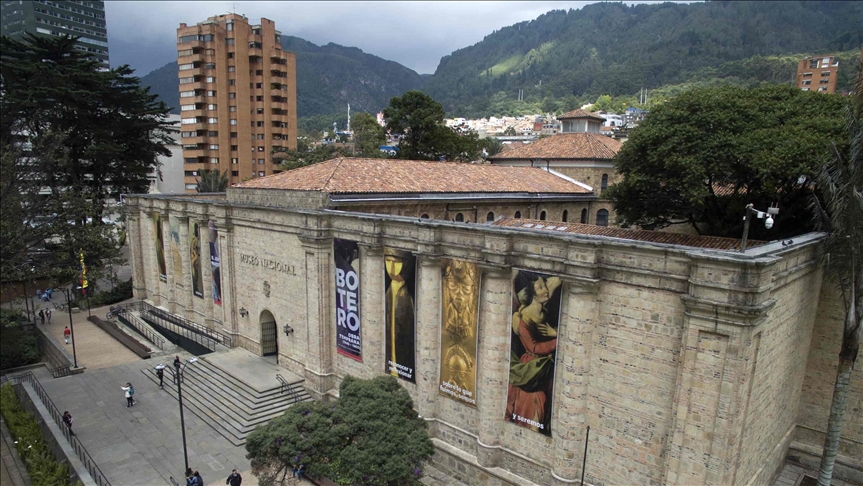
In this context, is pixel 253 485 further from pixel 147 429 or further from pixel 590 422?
pixel 590 422

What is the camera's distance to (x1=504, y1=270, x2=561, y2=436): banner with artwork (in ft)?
50.0

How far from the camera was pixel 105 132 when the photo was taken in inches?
1559

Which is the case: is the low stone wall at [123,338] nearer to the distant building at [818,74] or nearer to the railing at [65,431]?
the railing at [65,431]

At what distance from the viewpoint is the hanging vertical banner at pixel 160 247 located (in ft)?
115

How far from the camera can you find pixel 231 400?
74.8 feet

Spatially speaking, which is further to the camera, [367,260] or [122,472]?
[367,260]

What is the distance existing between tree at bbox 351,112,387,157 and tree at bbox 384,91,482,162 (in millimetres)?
4374

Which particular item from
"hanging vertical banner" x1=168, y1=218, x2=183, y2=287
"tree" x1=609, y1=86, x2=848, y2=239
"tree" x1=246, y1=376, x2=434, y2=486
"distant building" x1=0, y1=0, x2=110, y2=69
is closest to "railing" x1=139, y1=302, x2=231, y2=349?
"hanging vertical banner" x1=168, y1=218, x2=183, y2=287

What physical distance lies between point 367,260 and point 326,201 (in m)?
4.81

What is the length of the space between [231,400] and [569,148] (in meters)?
32.6

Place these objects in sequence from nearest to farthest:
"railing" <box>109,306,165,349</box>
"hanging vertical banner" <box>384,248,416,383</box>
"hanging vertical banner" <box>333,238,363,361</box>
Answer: "hanging vertical banner" <box>384,248,416,383</box>
"hanging vertical banner" <box>333,238,363,361</box>
"railing" <box>109,306,165,349</box>

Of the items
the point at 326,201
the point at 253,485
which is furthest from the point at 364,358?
the point at 326,201

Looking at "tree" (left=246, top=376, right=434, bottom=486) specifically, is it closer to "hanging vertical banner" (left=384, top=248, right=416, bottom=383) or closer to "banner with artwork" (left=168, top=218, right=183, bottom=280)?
"hanging vertical banner" (left=384, top=248, right=416, bottom=383)

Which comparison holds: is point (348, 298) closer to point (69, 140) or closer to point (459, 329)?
point (459, 329)
